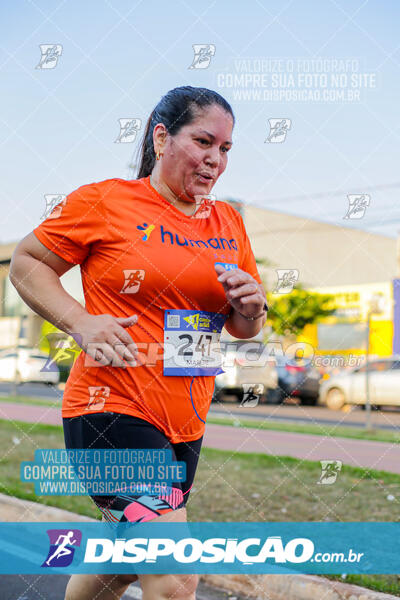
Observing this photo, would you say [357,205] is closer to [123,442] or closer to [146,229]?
[146,229]

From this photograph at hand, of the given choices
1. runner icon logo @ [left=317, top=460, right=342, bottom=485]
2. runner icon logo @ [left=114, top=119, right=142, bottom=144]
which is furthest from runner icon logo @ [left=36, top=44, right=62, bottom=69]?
runner icon logo @ [left=317, top=460, right=342, bottom=485]

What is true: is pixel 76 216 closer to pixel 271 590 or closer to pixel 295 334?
pixel 271 590

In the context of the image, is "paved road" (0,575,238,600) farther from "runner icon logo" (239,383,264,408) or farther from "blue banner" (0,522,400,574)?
"runner icon logo" (239,383,264,408)

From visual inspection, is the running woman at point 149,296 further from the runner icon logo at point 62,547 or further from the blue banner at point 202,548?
the runner icon logo at point 62,547

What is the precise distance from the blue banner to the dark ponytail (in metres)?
1.23

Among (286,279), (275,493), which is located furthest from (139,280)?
(275,493)

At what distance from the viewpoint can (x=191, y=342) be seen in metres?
2.27

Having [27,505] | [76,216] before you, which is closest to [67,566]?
[27,505]

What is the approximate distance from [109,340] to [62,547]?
2307 millimetres

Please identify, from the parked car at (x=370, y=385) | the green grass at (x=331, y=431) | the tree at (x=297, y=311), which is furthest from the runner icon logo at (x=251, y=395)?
the tree at (x=297, y=311)

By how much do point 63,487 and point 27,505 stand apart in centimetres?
145

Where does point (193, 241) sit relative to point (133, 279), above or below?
above

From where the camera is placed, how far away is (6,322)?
3142 cm

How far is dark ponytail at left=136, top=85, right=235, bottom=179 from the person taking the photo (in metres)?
2.33
